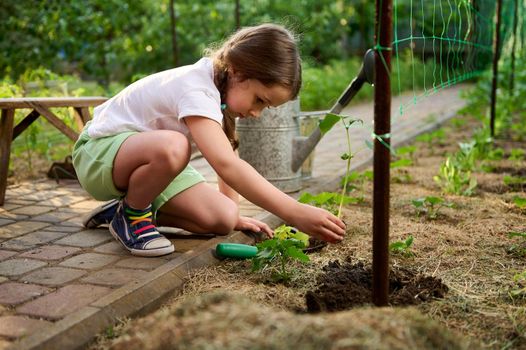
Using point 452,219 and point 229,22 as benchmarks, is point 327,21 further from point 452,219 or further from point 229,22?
point 452,219

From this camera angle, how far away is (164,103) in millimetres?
2453

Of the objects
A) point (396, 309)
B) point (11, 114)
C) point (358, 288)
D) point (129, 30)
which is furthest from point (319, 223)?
point (129, 30)

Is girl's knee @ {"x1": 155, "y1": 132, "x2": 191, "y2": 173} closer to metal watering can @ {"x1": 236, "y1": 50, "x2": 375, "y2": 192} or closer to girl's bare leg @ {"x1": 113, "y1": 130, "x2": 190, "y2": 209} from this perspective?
girl's bare leg @ {"x1": 113, "y1": 130, "x2": 190, "y2": 209}

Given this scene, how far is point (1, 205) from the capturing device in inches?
129

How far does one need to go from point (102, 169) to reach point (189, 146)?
0.39 m

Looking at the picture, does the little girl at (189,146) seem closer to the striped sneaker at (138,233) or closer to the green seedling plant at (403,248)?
the striped sneaker at (138,233)

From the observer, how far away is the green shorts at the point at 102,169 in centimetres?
252

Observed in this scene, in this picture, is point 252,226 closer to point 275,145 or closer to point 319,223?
point 319,223

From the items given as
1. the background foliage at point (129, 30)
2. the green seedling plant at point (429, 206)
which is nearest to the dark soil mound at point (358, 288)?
the green seedling plant at point (429, 206)

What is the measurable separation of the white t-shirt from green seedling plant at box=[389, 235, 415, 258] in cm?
82

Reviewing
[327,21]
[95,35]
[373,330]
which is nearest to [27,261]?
[373,330]

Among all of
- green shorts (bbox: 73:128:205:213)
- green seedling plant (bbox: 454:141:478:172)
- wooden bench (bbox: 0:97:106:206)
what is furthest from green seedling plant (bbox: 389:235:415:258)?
wooden bench (bbox: 0:97:106:206)

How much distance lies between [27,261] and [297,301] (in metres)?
1.05

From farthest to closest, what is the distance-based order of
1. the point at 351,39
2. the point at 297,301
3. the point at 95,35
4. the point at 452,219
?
the point at 351,39, the point at 95,35, the point at 452,219, the point at 297,301
